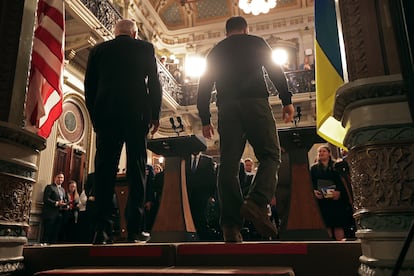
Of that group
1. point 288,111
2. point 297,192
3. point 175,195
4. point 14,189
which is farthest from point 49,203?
point 288,111

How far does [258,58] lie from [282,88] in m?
0.27

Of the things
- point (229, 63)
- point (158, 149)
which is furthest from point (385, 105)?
point (158, 149)

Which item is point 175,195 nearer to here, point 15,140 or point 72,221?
point 15,140

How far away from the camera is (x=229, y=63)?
260cm

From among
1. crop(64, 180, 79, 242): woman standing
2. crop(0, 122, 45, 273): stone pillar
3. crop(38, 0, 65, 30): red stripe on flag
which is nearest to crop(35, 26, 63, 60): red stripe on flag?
crop(38, 0, 65, 30): red stripe on flag

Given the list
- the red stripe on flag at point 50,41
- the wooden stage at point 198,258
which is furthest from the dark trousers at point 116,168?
the red stripe on flag at point 50,41

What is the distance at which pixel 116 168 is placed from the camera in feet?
8.77

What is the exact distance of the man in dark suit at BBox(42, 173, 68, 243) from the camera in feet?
24.2

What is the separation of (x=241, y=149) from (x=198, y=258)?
2.59 ft

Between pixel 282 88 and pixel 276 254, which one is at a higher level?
pixel 282 88

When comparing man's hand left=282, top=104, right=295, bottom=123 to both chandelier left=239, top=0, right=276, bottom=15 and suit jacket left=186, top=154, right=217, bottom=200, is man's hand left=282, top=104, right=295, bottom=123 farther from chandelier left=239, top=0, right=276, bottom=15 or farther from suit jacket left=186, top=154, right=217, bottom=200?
chandelier left=239, top=0, right=276, bottom=15

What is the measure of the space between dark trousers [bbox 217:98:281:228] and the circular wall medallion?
7410 millimetres

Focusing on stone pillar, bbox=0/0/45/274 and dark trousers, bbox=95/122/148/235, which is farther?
dark trousers, bbox=95/122/148/235

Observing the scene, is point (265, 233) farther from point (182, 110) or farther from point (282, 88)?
point (182, 110)
